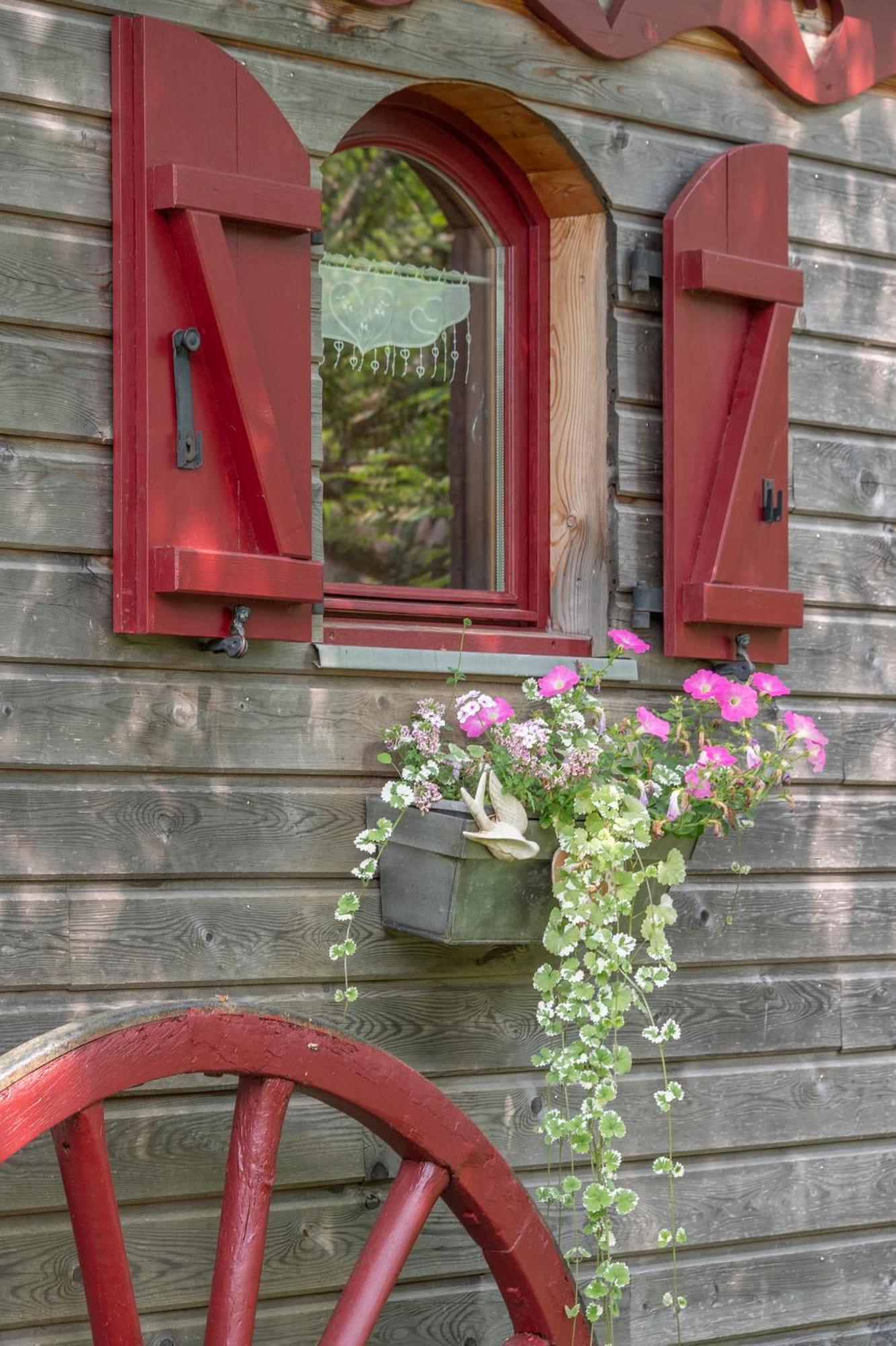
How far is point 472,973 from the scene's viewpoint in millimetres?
3094

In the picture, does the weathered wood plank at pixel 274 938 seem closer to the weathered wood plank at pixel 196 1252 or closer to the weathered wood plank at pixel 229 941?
the weathered wood plank at pixel 229 941

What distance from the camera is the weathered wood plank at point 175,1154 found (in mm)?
2650

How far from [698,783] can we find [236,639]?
84 centimetres

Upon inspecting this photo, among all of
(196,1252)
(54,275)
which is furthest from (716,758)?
(54,275)

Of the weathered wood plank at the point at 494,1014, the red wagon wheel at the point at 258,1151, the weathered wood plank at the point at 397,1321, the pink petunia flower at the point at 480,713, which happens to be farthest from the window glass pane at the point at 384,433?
the red wagon wheel at the point at 258,1151

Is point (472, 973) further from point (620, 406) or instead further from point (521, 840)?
point (620, 406)

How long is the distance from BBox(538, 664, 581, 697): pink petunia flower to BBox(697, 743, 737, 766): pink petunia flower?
0.86 ft

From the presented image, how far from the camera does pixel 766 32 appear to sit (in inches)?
138

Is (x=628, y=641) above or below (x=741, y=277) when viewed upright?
below

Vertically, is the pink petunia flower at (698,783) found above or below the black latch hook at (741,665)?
below

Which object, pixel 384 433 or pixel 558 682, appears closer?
pixel 558 682

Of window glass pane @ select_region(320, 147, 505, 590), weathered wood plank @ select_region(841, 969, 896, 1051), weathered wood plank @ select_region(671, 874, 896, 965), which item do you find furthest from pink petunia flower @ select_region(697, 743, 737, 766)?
window glass pane @ select_region(320, 147, 505, 590)

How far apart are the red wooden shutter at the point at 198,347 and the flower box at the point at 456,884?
0.44 meters

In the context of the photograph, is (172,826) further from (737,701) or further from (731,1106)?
(731,1106)
